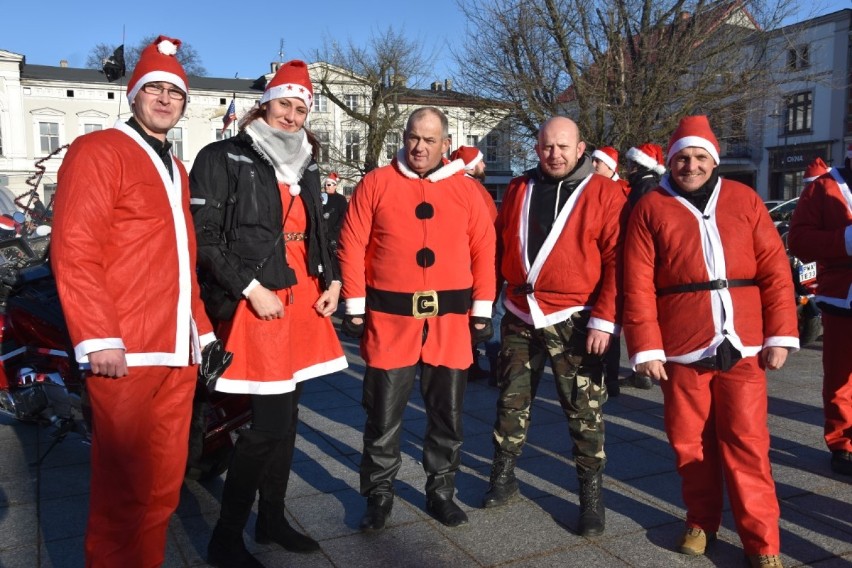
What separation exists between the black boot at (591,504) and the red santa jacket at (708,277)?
0.70 meters

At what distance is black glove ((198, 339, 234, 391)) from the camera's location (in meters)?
2.77

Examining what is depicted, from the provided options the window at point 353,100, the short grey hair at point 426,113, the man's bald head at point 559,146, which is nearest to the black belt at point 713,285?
the man's bald head at point 559,146

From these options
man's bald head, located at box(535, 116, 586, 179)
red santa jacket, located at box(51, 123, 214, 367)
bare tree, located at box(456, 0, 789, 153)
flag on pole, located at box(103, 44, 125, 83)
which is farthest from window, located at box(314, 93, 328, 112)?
red santa jacket, located at box(51, 123, 214, 367)

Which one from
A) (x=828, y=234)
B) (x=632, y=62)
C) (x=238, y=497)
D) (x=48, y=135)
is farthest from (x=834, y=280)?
(x=48, y=135)

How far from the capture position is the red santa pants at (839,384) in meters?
4.16

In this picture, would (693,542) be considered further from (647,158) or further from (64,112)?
(64,112)

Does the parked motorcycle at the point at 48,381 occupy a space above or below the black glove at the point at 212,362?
below

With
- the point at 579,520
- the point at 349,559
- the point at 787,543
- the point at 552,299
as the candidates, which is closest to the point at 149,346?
the point at 349,559

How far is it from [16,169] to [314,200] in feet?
163

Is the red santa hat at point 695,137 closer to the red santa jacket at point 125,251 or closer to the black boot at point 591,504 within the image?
the black boot at point 591,504

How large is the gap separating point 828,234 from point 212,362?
3326mm

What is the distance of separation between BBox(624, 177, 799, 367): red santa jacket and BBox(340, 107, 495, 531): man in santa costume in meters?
0.83

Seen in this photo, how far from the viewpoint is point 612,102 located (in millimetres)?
14875

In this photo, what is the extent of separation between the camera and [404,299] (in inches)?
139
